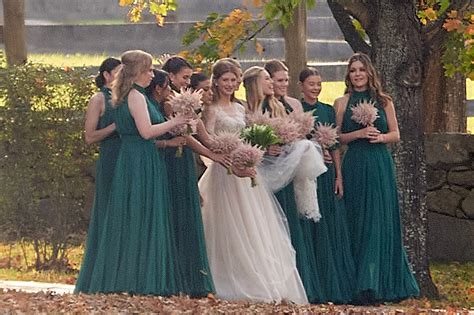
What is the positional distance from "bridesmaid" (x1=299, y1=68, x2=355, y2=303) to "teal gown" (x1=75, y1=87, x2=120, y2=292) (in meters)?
1.89

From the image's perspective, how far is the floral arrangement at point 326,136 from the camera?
1330cm

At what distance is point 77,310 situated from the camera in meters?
8.84

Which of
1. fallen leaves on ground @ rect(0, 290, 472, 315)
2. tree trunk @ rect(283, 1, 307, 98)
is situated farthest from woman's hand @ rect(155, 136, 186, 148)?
tree trunk @ rect(283, 1, 307, 98)

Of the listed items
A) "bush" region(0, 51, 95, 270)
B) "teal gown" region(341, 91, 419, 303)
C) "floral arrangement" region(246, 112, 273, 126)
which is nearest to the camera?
"floral arrangement" region(246, 112, 273, 126)

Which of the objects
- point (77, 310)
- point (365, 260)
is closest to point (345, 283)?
point (365, 260)

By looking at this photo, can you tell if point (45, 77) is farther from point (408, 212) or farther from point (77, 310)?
point (77, 310)

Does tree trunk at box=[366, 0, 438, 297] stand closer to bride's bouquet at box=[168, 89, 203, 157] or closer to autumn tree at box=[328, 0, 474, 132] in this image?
autumn tree at box=[328, 0, 474, 132]

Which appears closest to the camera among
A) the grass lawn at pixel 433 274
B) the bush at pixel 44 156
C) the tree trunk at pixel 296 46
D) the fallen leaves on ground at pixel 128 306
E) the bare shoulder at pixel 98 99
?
the fallen leaves on ground at pixel 128 306

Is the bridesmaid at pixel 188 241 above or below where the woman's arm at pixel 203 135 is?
below

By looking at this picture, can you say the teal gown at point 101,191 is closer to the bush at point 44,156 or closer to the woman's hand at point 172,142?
the woman's hand at point 172,142

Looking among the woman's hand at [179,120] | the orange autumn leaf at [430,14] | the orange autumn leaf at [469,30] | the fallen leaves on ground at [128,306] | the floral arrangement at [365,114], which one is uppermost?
the orange autumn leaf at [430,14]

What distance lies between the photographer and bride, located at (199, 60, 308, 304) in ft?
41.4

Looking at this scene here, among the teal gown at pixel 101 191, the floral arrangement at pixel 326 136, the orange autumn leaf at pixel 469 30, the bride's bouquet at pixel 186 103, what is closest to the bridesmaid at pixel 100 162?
the teal gown at pixel 101 191

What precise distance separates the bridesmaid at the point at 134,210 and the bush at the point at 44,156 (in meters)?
4.09
